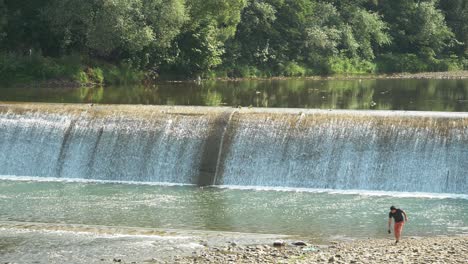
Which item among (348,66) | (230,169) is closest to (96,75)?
(348,66)

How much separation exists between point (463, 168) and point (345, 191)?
11.2ft

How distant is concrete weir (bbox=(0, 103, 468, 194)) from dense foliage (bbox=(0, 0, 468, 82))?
1517 centimetres

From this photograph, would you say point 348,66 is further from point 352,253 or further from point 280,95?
point 352,253

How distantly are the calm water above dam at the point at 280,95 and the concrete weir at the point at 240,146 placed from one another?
22.1 ft

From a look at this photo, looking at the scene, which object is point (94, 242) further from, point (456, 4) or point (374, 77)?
point (456, 4)

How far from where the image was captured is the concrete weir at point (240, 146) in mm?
24094

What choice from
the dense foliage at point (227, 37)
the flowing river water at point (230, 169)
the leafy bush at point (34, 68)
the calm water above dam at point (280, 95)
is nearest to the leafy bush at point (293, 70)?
the dense foliage at point (227, 37)

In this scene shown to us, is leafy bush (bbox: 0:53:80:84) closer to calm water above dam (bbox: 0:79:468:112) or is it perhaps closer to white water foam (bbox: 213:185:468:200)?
calm water above dam (bbox: 0:79:468:112)

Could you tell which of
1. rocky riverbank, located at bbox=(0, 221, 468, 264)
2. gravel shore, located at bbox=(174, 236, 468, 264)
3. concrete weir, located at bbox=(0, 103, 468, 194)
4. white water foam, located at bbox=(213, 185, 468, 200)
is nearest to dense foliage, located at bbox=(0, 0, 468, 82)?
concrete weir, located at bbox=(0, 103, 468, 194)

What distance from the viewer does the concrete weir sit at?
949 inches

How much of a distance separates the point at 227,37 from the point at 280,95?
12910mm

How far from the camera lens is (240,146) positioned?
2591 cm

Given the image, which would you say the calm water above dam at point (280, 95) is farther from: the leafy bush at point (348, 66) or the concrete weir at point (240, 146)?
the leafy bush at point (348, 66)

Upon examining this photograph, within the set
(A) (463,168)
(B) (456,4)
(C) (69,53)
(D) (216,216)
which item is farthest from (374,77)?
(D) (216,216)
